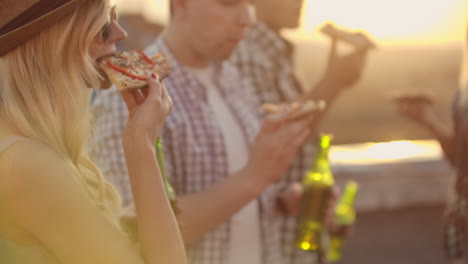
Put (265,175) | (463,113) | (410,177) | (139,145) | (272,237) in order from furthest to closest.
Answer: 1. (410,177)
2. (463,113)
3. (272,237)
4. (265,175)
5. (139,145)

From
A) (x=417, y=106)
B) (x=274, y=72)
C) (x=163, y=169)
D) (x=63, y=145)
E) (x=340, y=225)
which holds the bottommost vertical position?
(x=340, y=225)

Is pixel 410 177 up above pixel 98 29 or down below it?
below

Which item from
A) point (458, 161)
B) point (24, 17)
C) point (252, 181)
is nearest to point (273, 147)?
point (252, 181)

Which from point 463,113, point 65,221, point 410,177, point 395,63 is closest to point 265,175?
point 65,221

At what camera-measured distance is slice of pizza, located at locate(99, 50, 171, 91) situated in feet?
4.67

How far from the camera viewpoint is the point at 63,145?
138cm

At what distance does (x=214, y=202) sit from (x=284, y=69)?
84cm

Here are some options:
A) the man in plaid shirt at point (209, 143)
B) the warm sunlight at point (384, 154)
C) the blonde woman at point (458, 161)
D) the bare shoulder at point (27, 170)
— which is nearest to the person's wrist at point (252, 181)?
the man in plaid shirt at point (209, 143)

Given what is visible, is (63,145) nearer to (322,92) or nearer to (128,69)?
Result: (128,69)

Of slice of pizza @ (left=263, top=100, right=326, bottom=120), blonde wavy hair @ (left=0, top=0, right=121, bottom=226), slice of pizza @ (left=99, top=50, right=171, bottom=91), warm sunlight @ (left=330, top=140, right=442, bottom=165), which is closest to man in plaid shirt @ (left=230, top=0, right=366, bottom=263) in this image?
slice of pizza @ (left=263, top=100, right=326, bottom=120)

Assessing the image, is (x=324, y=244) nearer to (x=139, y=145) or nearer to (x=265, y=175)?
(x=265, y=175)

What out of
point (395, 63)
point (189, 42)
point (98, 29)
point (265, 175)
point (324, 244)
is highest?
point (98, 29)

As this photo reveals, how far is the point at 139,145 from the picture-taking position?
137 centimetres

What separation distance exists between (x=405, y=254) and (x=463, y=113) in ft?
6.81
